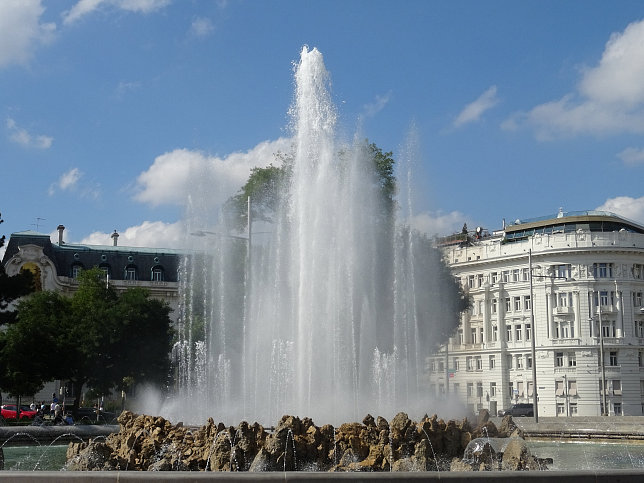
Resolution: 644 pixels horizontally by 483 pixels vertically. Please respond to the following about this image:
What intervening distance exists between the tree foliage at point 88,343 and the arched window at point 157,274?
40.5 m

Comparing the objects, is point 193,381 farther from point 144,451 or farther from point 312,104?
point 144,451

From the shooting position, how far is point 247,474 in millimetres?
10883

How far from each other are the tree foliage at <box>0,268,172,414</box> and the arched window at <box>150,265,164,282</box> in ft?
133

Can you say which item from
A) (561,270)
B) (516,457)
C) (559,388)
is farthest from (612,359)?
(516,457)

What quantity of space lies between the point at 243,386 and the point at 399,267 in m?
8.57

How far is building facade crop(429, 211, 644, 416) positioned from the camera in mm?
76625

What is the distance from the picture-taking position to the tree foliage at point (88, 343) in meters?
55.1

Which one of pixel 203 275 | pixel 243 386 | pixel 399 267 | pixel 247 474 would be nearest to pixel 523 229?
pixel 203 275

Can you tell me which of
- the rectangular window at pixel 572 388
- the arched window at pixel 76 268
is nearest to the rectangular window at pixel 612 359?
the rectangular window at pixel 572 388

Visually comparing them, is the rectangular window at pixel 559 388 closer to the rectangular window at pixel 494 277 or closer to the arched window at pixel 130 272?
the rectangular window at pixel 494 277

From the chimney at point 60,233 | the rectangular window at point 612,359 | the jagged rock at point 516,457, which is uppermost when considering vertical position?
the chimney at point 60,233

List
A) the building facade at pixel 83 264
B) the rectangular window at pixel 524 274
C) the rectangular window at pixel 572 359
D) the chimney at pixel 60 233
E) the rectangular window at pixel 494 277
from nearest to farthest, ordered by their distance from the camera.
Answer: the rectangular window at pixel 572 359
the rectangular window at pixel 524 274
the rectangular window at pixel 494 277
the building facade at pixel 83 264
the chimney at pixel 60 233

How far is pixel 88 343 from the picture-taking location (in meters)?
57.2

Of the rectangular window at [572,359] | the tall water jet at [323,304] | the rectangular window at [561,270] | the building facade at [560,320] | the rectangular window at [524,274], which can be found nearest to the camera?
the tall water jet at [323,304]
